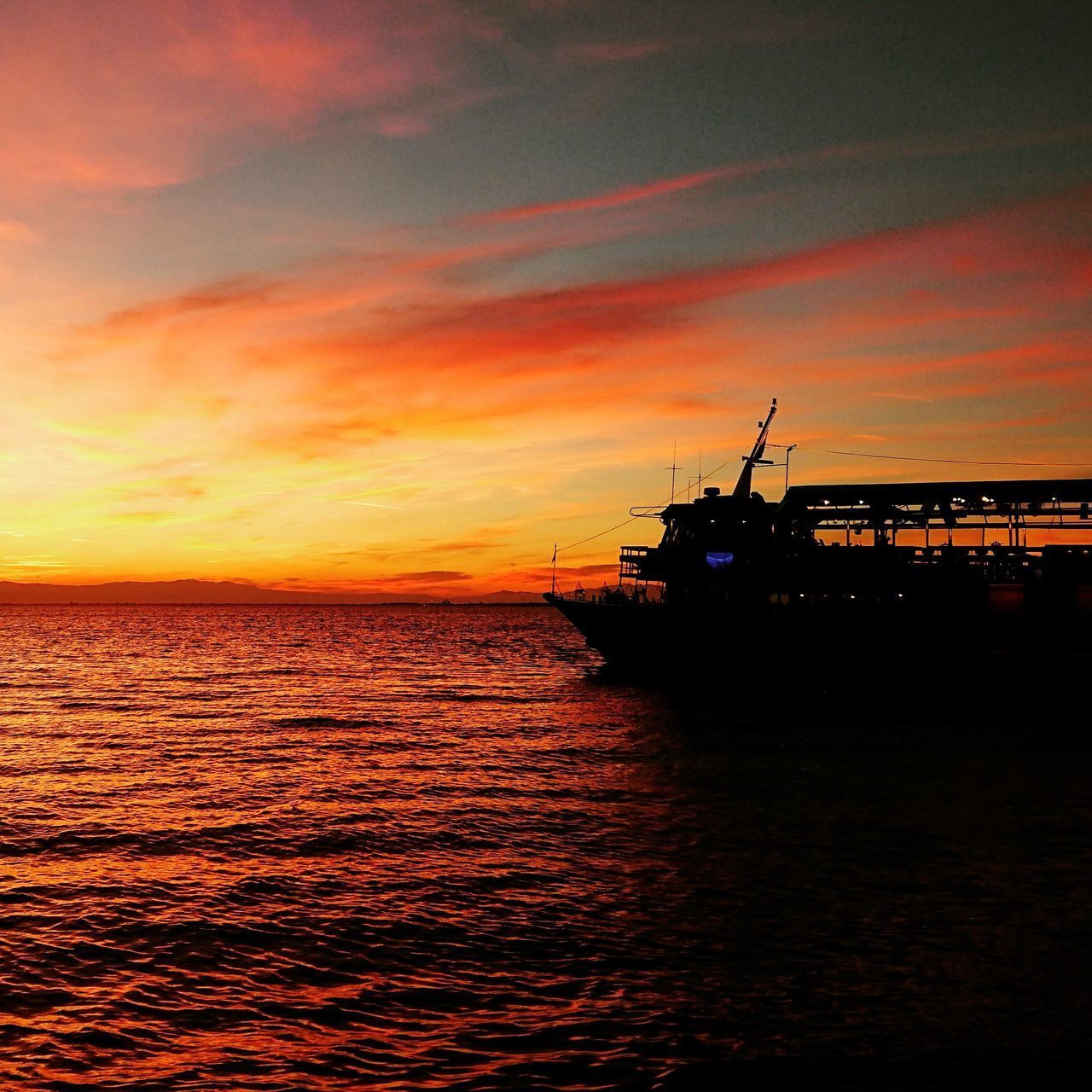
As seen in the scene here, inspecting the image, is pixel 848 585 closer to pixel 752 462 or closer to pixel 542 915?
pixel 752 462

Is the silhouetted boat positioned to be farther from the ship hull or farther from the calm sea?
the calm sea

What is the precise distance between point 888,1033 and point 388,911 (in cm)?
833

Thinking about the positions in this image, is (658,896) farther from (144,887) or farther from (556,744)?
(556,744)

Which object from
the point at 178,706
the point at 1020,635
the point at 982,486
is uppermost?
the point at 982,486

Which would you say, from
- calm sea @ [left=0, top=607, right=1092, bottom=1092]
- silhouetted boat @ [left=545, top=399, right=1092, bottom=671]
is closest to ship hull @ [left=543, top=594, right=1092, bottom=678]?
silhouetted boat @ [left=545, top=399, right=1092, bottom=671]

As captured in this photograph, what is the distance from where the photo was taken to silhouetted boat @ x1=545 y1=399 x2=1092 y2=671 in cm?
5450

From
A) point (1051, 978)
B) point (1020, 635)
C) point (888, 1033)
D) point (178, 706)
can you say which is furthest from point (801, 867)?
point (1020, 635)

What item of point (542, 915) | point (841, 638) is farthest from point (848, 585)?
point (542, 915)

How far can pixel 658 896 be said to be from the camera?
1538 cm

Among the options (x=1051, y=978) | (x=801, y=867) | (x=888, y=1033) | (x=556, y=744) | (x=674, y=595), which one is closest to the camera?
(x=888, y=1033)

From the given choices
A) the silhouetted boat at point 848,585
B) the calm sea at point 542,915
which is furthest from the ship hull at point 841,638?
the calm sea at point 542,915

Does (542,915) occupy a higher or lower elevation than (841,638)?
lower

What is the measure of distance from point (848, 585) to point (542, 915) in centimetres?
5180

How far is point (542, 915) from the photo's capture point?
1452 centimetres
